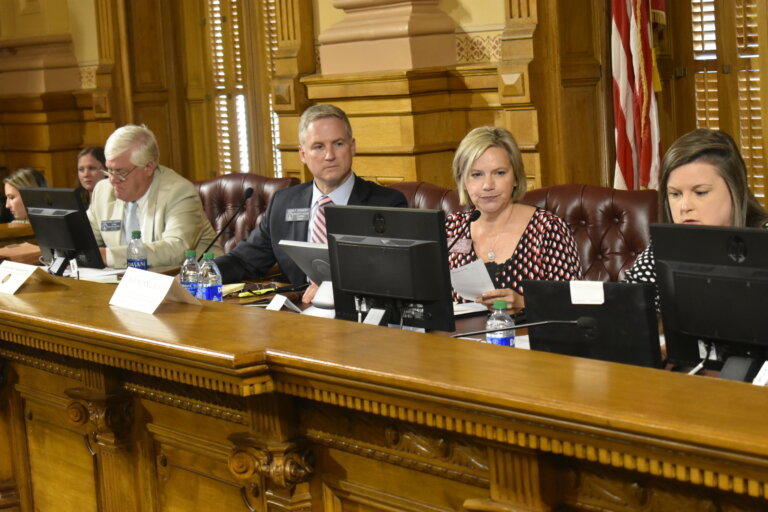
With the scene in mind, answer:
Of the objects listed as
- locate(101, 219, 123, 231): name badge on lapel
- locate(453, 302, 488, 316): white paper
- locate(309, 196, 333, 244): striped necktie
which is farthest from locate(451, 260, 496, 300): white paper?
locate(101, 219, 123, 231): name badge on lapel

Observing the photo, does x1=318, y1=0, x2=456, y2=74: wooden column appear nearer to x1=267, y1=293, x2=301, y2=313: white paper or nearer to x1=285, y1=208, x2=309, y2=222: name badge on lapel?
x1=285, y1=208, x2=309, y2=222: name badge on lapel

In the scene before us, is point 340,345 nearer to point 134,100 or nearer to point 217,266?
point 217,266

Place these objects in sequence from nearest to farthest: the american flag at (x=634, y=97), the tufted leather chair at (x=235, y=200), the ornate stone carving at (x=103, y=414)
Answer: the ornate stone carving at (x=103, y=414) → the tufted leather chair at (x=235, y=200) → the american flag at (x=634, y=97)

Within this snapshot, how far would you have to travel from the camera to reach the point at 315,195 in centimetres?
409

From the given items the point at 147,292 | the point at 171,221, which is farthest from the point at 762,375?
the point at 171,221

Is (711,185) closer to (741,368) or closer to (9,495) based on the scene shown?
(741,368)

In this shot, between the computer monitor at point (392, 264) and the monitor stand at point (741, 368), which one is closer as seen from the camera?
the monitor stand at point (741, 368)

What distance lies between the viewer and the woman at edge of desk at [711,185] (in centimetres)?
273

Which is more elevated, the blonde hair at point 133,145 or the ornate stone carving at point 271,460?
the blonde hair at point 133,145

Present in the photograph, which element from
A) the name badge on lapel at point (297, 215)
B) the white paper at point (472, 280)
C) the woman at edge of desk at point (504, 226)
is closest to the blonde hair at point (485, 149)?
the woman at edge of desk at point (504, 226)

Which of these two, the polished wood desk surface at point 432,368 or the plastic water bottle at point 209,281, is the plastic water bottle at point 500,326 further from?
the plastic water bottle at point 209,281

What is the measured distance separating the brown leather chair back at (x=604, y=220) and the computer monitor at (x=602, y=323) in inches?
62.6

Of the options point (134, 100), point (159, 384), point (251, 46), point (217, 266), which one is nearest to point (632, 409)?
point (159, 384)

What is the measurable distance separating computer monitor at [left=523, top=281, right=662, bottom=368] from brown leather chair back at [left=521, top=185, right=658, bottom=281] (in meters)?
1.59
